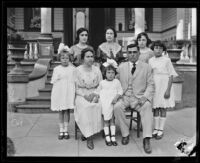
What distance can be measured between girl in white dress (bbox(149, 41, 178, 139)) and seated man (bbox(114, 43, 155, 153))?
0.94 ft

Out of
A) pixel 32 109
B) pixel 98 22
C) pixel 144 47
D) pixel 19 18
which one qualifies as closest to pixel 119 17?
pixel 98 22

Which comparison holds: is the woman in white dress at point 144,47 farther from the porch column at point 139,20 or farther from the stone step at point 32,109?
the porch column at point 139,20

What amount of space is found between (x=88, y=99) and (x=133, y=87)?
0.81 metres

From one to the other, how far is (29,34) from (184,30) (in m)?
7.42

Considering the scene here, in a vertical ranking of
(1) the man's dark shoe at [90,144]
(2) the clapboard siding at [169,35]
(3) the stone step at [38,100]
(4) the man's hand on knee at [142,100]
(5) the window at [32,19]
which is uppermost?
(5) the window at [32,19]

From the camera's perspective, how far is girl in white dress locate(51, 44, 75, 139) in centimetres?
543

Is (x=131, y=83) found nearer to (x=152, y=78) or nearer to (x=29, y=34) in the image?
(x=152, y=78)

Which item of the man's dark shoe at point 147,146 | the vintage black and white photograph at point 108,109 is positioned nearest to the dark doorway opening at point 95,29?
the vintage black and white photograph at point 108,109

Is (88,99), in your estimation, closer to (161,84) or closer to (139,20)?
(161,84)

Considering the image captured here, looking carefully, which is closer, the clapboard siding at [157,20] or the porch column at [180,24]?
the porch column at [180,24]

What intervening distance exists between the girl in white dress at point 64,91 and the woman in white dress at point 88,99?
0.17 m

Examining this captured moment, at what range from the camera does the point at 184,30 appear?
14820 millimetres

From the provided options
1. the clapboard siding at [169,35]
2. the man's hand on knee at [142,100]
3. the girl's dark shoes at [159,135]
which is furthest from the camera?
the clapboard siding at [169,35]

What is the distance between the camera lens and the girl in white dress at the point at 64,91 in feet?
17.8
